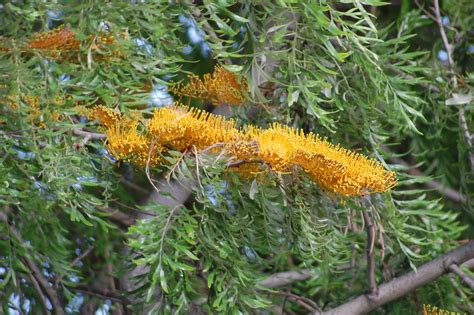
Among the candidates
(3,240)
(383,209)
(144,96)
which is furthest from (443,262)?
(3,240)

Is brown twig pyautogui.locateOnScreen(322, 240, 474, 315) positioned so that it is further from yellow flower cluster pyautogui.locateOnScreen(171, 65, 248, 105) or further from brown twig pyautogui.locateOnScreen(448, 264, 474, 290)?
yellow flower cluster pyautogui.locateOnScreen(171, 65, 248, 105)

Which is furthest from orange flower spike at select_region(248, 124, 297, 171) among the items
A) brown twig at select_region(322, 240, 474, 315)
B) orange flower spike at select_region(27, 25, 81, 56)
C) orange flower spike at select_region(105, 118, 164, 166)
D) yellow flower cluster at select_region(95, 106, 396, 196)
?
brown twig at select_region(322, 240, 474, 315)

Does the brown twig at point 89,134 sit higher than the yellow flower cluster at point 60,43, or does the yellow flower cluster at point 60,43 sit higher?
the yellow flower cluster at point 60,43

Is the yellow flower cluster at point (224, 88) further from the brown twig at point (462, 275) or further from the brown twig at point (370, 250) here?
the brown twig at point (462, 275)

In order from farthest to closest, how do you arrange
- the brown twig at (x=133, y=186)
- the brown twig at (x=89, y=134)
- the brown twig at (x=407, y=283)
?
the brown twig at (x=133, y=186) → the brown twig at (x=407, y=283) → the brown twig at (x=89, y=134)

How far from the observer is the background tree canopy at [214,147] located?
2.32 meters

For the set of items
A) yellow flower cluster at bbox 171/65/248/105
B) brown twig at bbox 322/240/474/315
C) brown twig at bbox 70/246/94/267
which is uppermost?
yellow flower cluster at bbox 171/65/248/105

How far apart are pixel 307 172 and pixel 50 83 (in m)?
0.58

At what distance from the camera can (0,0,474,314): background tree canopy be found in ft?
7.62

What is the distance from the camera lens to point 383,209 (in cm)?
289

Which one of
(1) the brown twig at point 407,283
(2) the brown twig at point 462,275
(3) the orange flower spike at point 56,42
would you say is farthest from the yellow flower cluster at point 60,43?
(2) the brown twig at point 462,275

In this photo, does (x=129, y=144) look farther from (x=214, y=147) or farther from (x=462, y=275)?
(x=462, y=275)

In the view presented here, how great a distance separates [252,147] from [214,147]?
→ 89mm

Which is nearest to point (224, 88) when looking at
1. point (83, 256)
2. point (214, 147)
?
point (214, 147)
